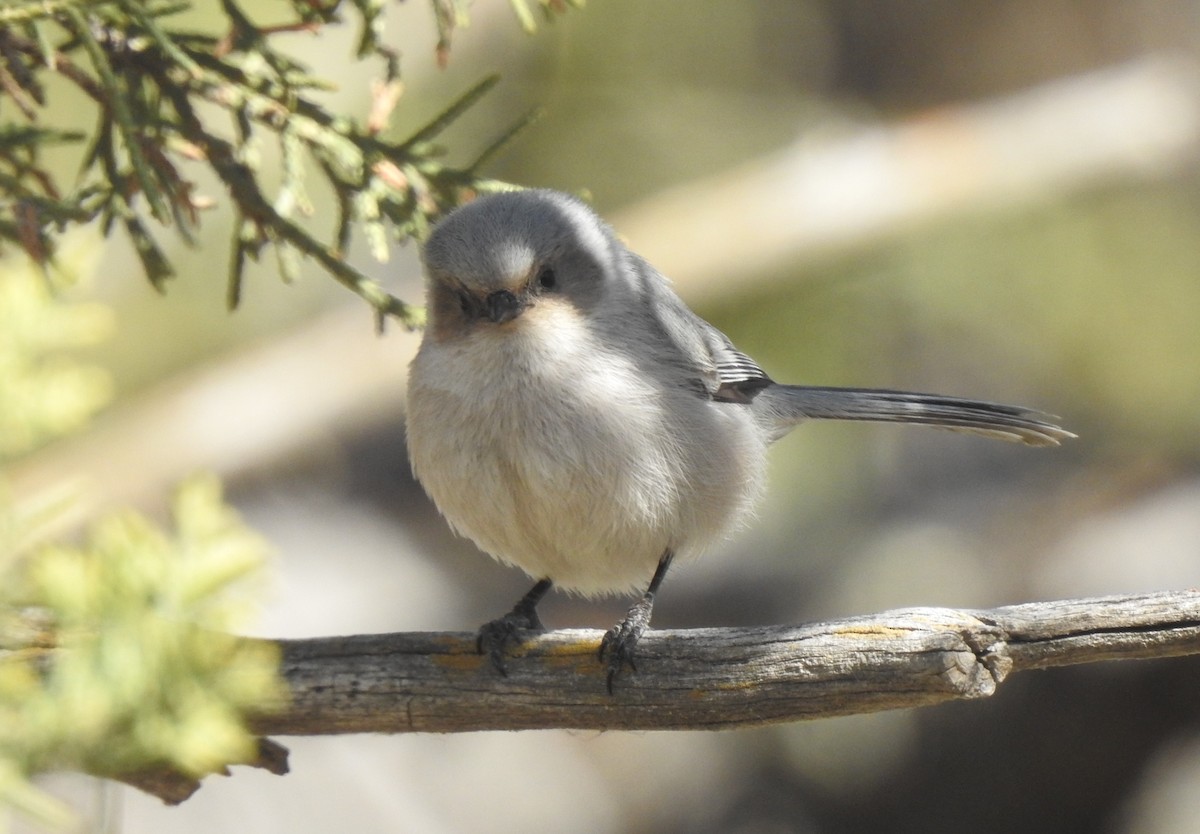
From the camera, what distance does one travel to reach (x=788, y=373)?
6539mm

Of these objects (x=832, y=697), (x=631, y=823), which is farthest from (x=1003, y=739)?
(x=832, y=697)

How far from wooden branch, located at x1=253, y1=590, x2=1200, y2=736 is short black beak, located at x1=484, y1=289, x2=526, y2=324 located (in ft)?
2.79

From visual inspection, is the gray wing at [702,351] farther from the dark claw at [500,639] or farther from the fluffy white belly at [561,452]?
the dark claw at [500,639]

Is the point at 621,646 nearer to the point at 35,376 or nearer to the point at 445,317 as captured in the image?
the point at 445,317

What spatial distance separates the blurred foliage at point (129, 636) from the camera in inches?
56.9

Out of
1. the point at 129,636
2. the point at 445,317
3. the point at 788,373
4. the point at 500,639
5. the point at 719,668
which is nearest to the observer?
→ the point at 129,636

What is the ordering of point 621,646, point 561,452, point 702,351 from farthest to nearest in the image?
point 702,351, point 561,452, point 621,646

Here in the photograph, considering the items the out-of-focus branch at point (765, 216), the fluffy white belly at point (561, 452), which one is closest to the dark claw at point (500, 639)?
the fluffy white belly at point (561, 452)

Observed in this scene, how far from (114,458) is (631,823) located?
3.52m

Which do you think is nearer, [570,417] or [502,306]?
[570,417]

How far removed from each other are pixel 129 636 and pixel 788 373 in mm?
5325

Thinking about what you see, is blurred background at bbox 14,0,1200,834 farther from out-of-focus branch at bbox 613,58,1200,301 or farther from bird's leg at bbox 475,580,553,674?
bird's leg at bbox 475,580,553,674

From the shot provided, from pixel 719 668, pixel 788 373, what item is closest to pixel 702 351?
pixel 719 668

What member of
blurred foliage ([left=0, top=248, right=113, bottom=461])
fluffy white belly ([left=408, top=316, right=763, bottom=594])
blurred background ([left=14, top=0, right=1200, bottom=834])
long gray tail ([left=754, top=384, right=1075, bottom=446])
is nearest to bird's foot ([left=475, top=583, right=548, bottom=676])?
fluffy white belly ([left=408, top=316, right=763, bottom=594])
